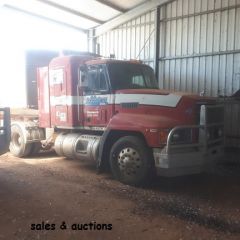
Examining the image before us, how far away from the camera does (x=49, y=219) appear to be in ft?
17.7

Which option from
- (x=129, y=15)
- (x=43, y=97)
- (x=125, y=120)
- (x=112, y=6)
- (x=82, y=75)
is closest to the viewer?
(x=125, y=120)

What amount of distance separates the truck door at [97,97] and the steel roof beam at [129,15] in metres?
5.15

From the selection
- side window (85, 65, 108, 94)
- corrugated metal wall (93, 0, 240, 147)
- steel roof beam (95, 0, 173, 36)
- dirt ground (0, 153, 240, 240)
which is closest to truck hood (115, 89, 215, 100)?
side window (85, 65, 108, 94)

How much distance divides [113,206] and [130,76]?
349 cm

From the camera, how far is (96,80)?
27.7 ft

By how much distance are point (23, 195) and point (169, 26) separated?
8.10 meters

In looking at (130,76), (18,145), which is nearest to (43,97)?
(18,145)

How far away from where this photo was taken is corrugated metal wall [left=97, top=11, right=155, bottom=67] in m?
13.0

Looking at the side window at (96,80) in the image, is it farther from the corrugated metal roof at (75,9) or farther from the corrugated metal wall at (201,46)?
the corrugated metal roof at (75,9)

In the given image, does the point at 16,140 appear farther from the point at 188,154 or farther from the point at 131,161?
the point at 188,154

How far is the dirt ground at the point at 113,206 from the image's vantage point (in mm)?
5000

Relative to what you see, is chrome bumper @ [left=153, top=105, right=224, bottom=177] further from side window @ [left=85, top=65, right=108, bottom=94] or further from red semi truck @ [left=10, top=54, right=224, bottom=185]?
side window @ [left=85, top=65, right=108, bottom=94]

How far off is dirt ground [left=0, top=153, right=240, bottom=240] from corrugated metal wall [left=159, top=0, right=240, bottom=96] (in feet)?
10.9

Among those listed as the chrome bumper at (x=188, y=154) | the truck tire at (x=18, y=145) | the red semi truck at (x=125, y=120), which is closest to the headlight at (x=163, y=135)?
the red semi truck at (x=125, y=120)
